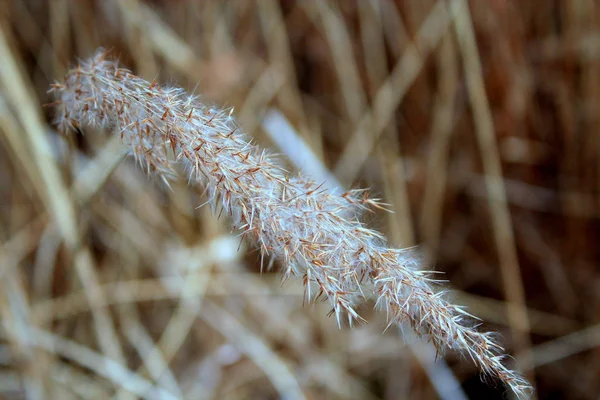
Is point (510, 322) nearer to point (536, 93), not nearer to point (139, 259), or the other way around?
point (536, 93)

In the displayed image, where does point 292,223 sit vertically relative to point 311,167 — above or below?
below

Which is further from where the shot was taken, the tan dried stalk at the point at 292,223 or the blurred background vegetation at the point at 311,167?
the blurred background vegetation at the point at 311,167

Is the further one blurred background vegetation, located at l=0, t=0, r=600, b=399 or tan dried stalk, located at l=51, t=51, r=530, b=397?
blurred background vegetation, located at l=0, t=0, r=600, b=399

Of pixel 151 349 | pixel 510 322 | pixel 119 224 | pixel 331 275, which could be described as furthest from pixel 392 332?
pixel 331 275
